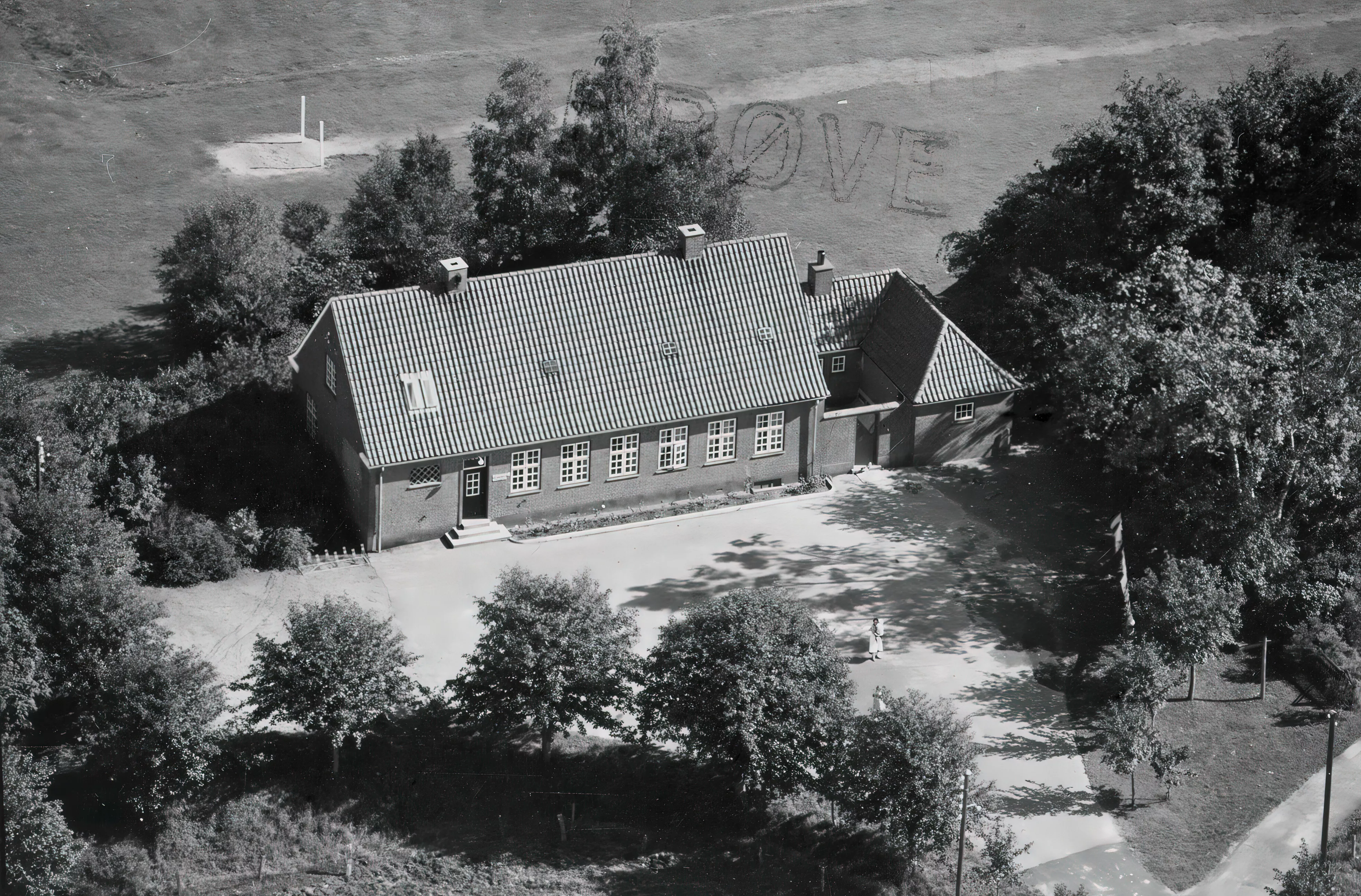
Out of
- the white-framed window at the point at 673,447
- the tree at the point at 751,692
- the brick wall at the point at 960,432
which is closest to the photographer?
the tree at the point at 751,692

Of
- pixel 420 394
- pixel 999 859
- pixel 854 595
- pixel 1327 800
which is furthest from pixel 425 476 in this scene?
pixel 1327 800

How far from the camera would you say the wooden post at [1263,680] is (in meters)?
51.2

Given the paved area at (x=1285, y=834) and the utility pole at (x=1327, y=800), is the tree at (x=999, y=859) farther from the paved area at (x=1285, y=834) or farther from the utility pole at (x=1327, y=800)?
the utility pole at (x=1327, y=800)

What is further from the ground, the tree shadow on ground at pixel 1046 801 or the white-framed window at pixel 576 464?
the white-framed window at pixel 576 464

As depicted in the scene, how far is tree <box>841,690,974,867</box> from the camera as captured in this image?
141 ft

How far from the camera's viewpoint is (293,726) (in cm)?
4691

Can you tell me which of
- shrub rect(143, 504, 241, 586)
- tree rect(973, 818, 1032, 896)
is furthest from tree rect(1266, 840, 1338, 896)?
shrub rect(143, 504, 241, 586)

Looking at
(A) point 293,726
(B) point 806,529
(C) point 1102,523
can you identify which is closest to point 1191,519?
(C) point 1102,523

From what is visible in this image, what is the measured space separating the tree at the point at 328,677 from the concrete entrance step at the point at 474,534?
8888mm

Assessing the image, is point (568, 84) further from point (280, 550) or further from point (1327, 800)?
point (1327, 800)

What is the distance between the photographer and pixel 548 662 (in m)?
44.8

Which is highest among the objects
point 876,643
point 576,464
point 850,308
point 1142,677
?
point 850,308

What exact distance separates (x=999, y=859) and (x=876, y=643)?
9.12 metres

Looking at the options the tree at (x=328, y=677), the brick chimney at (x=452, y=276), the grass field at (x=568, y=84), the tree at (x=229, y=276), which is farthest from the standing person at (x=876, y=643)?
the grass field at (x=568, y=84)
